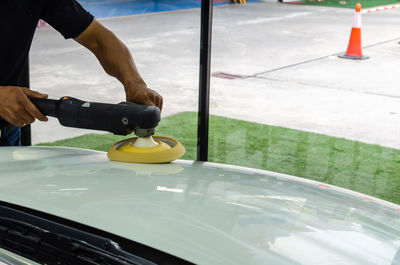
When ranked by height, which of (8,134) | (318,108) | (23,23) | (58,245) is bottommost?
(318,108)

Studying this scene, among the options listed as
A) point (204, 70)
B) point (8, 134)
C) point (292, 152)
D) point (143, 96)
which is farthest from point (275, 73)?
point (143, 96)

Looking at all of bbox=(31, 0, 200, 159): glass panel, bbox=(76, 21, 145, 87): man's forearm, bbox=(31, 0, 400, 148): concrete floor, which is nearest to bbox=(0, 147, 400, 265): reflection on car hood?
bbox=(76, 21, 145, 87): man's forearm

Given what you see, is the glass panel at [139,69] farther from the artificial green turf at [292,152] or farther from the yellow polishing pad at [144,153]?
the yellow polishing pad at [144,153]

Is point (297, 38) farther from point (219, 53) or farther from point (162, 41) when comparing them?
point (162, 41)

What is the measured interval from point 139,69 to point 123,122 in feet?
17.9

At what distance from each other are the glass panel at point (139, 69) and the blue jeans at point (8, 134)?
7.74ft

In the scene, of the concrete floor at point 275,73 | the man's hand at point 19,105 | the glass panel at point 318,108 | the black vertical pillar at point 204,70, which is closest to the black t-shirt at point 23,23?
the man's hand at point 19,105

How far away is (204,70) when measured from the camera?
11.4 ft

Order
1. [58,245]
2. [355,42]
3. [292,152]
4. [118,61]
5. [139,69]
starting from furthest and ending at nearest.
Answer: [139,69], [355,42], [292,152], [118,61], [58,245]

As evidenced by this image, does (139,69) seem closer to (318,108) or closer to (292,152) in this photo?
(318,108)

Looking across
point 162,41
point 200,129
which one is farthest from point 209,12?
point 162,41

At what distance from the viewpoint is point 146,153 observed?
1.23m

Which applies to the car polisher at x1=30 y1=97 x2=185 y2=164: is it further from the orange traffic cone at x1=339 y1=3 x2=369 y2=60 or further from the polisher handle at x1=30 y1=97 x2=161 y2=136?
the orange traffic cone at x1=339 y1=3 x2=369 y2=60

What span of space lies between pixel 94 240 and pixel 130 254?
0.07m
